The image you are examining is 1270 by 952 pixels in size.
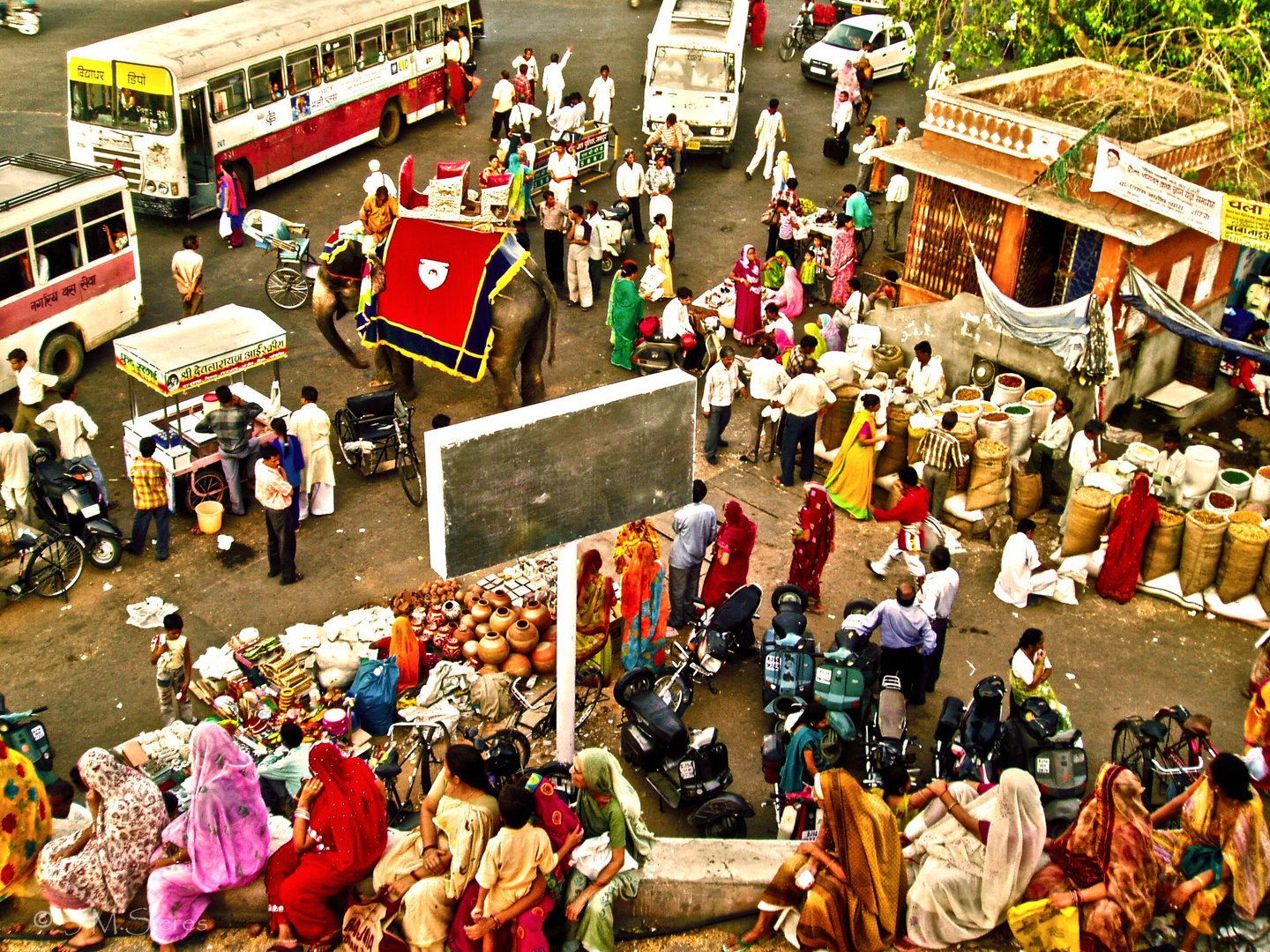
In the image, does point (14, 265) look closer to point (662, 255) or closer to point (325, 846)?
point (662, 255)

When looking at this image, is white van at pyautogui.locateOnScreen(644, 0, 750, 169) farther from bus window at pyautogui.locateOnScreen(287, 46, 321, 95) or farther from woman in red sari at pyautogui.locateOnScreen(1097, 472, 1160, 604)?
woman in red sari at pyautogui.locateOnScreen(1097, 472, 1160, 604)

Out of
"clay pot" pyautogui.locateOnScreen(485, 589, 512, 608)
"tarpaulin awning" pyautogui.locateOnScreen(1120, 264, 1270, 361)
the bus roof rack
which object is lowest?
"clay pot" pyautogui.locateOnScreen(485, 589, 512, 608)

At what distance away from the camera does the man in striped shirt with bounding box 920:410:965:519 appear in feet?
39.6

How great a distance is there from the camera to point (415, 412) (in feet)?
46.1

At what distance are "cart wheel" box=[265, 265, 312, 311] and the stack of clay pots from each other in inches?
277

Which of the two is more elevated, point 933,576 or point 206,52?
point 206,52

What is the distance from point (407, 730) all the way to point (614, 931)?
247 cm

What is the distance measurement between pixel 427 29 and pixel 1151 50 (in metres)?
11.2

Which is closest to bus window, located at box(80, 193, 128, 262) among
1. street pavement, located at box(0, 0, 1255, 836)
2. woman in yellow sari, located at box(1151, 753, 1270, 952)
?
street pavement, located at box(0, 0, 1255, 836)

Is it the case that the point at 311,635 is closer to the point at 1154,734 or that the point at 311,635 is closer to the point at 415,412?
the point at 415,412

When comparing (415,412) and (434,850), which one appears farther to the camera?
(415,412)

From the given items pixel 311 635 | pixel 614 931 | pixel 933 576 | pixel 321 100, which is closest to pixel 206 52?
pixel 321 100

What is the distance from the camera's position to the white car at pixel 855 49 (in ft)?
76.1

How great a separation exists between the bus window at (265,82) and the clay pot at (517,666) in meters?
10.9
